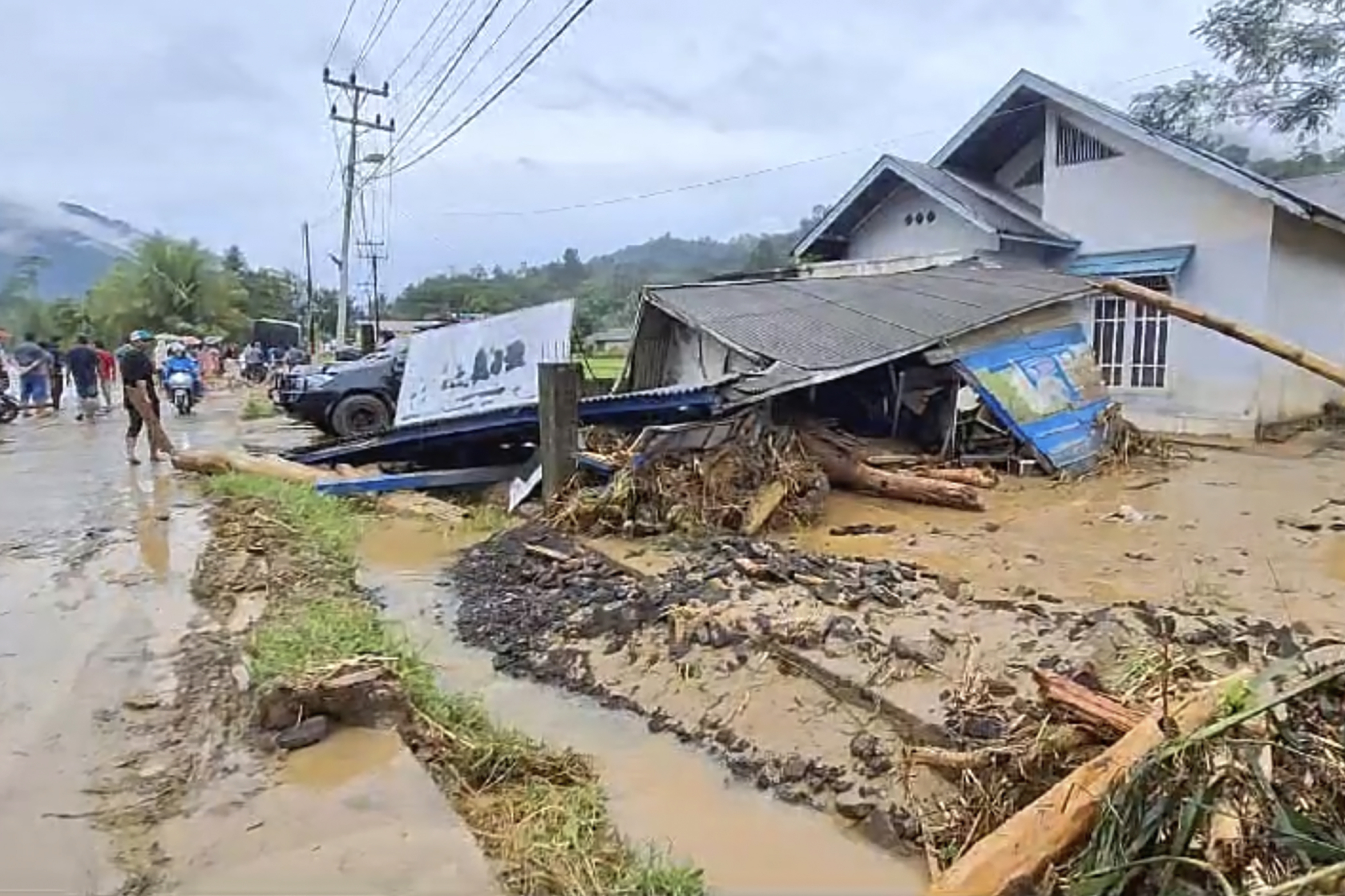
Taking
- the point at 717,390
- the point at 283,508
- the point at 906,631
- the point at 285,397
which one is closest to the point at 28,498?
the point at 283,508

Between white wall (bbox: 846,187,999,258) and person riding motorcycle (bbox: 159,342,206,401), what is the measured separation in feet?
42.2

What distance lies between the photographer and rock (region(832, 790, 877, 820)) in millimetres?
3873

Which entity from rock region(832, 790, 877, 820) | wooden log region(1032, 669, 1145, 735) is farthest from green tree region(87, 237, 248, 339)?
wooden log region(1032, 669, 1145, 735)

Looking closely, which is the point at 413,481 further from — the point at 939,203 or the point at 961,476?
the point at 939,203

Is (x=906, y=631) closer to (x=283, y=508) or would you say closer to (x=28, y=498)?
(x=283, y=508)

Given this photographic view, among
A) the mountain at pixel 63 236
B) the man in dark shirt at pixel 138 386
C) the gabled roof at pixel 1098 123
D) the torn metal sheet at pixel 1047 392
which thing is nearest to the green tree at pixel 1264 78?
the gabled roof at pixel 1098 123

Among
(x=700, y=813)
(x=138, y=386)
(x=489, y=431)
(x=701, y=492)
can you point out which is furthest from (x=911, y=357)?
(x=138, y=386)

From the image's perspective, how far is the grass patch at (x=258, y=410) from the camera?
62.6 ft

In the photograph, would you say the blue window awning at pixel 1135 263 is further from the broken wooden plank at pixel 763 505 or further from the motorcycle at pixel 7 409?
the motorcycle at pixel 7 409

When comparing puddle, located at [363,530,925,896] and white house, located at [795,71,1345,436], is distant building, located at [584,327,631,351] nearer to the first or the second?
white house, located at [795,71,1345,436]

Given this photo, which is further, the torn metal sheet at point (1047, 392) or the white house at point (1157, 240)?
the white house at point (1157, 240)

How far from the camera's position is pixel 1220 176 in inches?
504

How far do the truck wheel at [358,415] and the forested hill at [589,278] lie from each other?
1453 cm

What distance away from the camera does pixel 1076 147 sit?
14781mm
